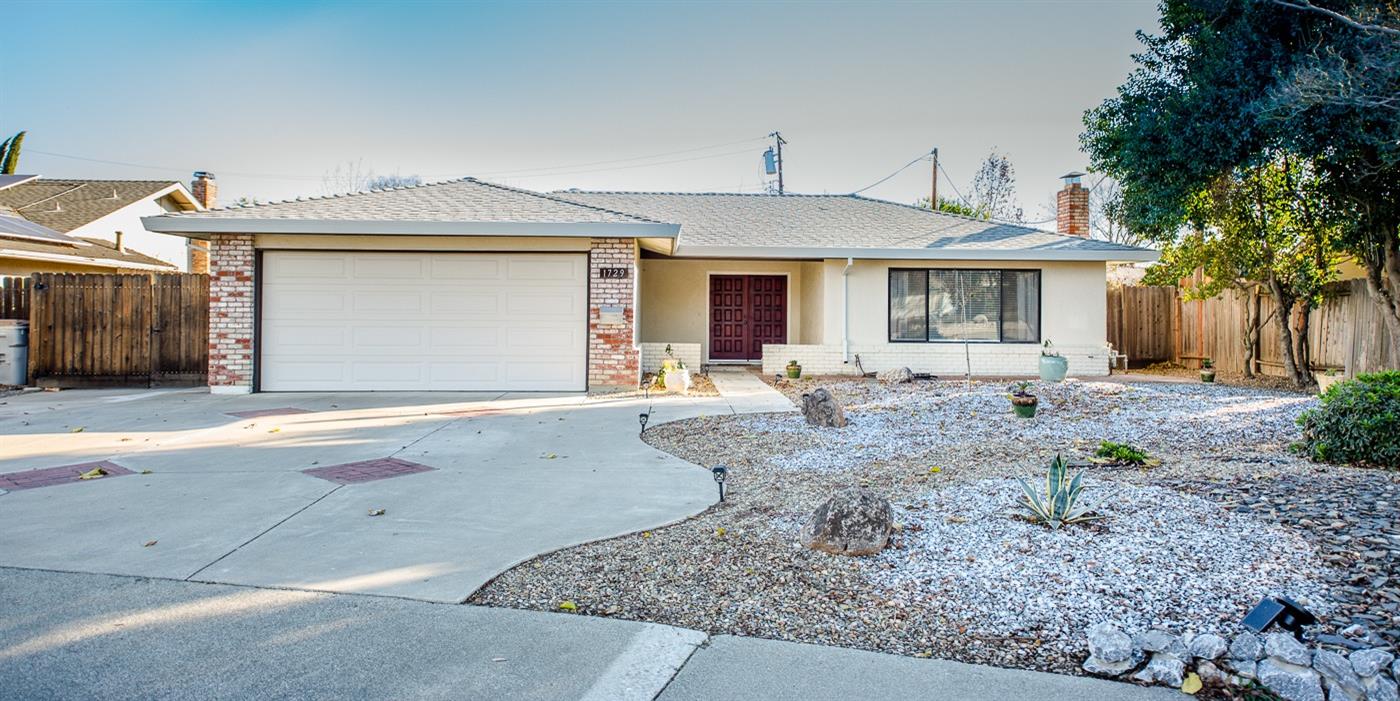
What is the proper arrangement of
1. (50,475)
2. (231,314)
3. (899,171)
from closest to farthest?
(50,475) < (231,314) < (899,171)

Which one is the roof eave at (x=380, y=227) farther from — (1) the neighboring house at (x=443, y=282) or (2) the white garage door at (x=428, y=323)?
(2) the white garage door at (x=428, y=323)

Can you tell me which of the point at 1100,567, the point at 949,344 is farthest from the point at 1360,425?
the point at 949,344

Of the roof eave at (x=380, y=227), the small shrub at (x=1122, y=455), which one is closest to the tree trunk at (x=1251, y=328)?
the small shrub at (x=1122, y=455)

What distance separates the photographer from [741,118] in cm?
2609

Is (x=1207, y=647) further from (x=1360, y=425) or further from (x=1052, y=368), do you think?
(x=1052, y=368)

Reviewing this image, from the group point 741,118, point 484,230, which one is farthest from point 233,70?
point 741,118

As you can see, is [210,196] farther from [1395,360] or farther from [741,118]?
[1395,360]

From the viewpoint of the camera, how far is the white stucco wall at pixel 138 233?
66.4ft

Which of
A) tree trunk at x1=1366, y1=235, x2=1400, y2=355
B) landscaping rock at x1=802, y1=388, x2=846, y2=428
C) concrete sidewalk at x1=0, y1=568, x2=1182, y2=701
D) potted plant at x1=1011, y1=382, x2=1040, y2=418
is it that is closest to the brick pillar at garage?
landscaping rock at x1=802, y1=388, x2=846, y2=428

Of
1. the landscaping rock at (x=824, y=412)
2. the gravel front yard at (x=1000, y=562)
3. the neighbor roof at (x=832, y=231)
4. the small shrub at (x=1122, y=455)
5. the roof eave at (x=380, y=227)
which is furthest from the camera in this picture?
the neighbor roof at (x=832, y=231)

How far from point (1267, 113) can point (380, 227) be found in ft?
35.9

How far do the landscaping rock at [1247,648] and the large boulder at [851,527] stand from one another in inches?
62.2

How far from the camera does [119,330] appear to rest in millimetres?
12281

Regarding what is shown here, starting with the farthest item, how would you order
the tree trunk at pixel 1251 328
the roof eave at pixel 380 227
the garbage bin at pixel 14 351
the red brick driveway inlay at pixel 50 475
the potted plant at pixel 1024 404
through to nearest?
the tree trunk at pixel 1251 328, the garbage bin at pixel 14 351, the roof eave at pixel 380 227, the potted plant at pixel 1024 404, the red brick driveway inlay at pixel 50 475
